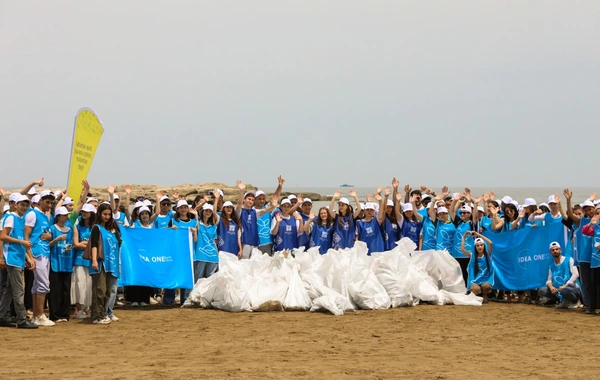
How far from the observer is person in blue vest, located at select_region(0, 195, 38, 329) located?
9.59 metres

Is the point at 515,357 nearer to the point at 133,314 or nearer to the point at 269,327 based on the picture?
the point at 269,327

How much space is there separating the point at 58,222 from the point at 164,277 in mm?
2258

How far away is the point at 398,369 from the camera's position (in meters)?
7.44

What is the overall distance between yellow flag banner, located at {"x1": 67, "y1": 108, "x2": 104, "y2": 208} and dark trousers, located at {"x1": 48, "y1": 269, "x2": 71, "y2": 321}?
1.57m

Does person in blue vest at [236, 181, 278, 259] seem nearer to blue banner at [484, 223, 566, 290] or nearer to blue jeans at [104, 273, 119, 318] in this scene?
blue jeans at [104, 273, 119, 318]

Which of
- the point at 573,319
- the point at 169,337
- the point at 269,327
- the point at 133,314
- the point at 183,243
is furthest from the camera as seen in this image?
the point at 183,243

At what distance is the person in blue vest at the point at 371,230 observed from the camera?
13.0m

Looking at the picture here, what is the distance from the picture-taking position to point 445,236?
43.0ft

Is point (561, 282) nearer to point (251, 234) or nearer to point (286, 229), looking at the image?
point (286, 229)

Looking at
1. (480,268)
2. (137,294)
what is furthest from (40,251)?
(480,268)

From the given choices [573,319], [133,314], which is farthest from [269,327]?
[573,319]

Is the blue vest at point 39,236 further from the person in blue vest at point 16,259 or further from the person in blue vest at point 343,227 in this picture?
the person in blue vest at point 343,227

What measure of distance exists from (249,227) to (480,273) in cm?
411

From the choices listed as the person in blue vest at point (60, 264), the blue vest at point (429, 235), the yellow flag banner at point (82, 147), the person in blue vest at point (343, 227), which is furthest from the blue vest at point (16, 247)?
the blue vest at point (429, 235)
